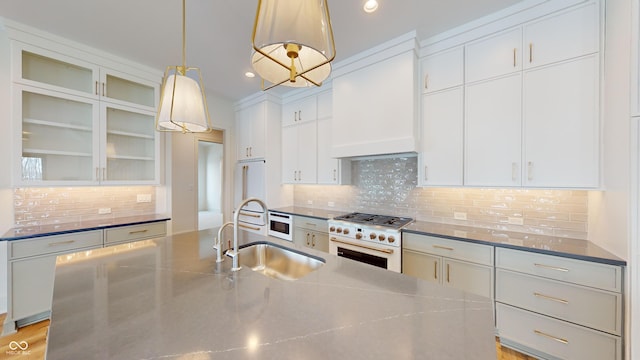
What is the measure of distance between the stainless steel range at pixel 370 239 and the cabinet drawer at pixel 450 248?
0.12m

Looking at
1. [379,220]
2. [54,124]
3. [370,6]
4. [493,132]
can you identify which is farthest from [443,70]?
[54,124]

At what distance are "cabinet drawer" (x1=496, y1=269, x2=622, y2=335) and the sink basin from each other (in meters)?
1.51

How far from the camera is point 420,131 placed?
7.82ft

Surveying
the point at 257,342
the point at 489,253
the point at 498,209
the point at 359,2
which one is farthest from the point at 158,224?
the point at 498,209

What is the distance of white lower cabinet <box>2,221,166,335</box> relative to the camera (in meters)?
1.96

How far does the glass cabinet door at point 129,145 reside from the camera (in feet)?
8.83

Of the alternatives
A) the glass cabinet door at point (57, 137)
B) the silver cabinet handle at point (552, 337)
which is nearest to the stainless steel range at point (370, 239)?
the silver cabinet handle at point (552, 337)

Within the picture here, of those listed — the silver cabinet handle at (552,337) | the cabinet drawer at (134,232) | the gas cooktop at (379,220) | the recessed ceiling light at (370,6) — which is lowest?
the silver cabinet handle at (552,337)

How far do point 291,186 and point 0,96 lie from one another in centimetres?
316

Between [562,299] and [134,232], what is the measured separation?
388 cm

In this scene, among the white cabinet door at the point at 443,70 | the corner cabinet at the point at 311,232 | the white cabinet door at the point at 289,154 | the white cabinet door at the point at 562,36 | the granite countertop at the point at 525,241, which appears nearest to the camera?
the granite countertop at the point at 525,241

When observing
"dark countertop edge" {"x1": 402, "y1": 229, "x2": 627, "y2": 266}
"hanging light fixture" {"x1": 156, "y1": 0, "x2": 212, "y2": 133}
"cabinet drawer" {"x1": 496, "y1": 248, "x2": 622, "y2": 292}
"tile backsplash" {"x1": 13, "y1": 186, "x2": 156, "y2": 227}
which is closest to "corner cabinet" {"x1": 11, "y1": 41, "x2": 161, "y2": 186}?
"tile backsplash" {"x1": 13, "y1": 186, "x2": 156, "y2": 227}

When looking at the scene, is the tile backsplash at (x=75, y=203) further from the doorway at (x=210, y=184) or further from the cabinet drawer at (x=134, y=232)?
the doorway at (x=210, y=184)

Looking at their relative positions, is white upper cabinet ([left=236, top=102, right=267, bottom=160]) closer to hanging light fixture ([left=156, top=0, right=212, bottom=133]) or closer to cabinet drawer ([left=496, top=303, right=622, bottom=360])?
hanging light fixture ([left=156, top=0, right=212, bottom=133])
